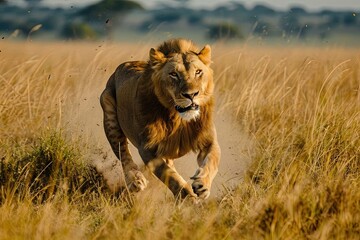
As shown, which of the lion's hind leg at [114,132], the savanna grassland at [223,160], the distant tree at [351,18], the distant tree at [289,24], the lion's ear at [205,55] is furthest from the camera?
the distant tree at [289,24]

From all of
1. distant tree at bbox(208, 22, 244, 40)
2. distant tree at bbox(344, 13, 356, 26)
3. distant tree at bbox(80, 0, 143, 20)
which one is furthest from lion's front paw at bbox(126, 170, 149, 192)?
distant tree at bbox(80, 0, 143, 20)

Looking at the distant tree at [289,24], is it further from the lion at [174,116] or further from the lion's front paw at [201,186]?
the lion's front paw at [201,186]

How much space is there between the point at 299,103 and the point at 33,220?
16.4 feet

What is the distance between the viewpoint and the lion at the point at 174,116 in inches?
267

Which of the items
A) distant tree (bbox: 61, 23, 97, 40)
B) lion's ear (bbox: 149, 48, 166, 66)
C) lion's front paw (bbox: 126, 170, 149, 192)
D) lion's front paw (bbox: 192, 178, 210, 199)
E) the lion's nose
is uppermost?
lion's ear (bbox: 149, 48, 166, 66)

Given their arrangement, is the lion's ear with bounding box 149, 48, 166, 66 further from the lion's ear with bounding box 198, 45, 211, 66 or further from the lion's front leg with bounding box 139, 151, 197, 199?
the lion's front leg with bounding box 139, 151, 197, 199

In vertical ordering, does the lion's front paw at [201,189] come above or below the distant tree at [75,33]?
above

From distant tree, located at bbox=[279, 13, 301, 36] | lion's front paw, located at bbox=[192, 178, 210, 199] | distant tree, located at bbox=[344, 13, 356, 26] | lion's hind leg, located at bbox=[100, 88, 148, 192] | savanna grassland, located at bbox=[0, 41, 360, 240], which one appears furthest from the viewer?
distant tree, located at bbox=[279, 13, 301, 36]

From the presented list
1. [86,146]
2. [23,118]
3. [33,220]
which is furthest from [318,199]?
[23,118]

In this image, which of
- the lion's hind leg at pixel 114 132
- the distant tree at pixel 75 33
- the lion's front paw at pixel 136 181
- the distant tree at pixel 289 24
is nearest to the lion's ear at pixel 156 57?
the lion's front paw at pixel 136 181

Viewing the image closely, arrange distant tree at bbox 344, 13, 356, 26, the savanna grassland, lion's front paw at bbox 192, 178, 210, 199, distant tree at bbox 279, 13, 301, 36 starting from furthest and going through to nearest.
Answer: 1. distant tree at bbox 279, 13, 301, 36
2. distant tree at bbox 344, 13, 356, 26
3. lion's front paw at bbox 192, 178, 210, 199
4. the savanna grassland

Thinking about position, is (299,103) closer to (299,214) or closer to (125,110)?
(125,110)

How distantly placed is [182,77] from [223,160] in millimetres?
1794

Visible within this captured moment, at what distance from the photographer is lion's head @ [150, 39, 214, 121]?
6.78 metres
